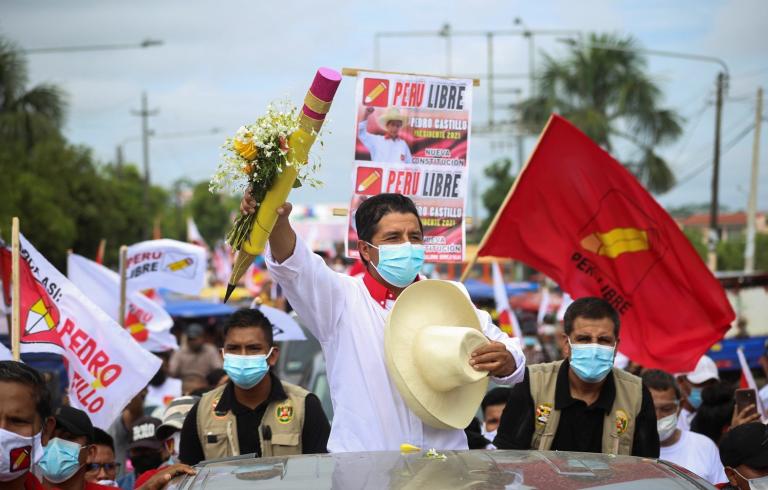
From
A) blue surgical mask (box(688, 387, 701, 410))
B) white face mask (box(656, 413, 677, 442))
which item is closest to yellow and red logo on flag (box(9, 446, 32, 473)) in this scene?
white face mask (box(656, 413, 677, 442))

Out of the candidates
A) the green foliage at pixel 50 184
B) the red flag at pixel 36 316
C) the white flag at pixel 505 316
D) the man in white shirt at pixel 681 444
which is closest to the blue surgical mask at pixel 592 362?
the man in white shirt at pixel 681 444

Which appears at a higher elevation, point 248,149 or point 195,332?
point 248,149

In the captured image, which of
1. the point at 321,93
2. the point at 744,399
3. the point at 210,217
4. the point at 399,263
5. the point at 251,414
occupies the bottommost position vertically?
the point at 744,399

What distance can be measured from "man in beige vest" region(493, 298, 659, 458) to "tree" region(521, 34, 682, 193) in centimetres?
3298

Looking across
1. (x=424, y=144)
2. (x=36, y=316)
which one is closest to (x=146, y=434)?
(x=36, y=316)

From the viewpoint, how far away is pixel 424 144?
7547mm

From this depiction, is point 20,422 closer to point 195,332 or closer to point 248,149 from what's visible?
point 248,149

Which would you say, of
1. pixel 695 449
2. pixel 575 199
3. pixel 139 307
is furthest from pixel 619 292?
pixel 139 307

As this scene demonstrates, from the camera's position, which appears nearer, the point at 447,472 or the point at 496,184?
the point at 447,472

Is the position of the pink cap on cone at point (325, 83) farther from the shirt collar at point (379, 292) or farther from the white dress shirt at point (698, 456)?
the white dress shirt at point (698, 456)

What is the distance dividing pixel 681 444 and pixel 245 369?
2653 millimetres

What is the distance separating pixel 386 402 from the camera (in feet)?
14.0

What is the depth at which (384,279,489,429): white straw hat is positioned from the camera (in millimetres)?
3949

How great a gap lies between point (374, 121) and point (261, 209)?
3.51 m
